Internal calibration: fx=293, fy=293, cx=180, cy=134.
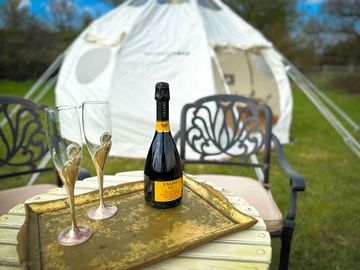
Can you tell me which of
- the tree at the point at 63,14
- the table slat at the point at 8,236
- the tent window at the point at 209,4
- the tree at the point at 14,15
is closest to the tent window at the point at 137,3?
the tent window at the point at 209,4

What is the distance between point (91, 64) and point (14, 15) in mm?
11025

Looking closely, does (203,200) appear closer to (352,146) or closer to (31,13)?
(352,146)

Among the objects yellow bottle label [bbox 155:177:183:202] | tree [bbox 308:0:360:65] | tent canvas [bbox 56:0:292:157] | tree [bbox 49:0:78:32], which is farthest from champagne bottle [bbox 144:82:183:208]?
tree [bbox 308:0:360:65]

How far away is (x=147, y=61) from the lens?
420 cm

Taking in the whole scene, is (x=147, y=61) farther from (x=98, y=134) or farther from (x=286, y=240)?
(x=98, y=134)

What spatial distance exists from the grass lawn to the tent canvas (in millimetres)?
647

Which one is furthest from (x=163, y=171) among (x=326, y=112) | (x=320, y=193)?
(x=326, y=112)

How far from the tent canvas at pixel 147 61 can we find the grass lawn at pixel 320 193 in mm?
647

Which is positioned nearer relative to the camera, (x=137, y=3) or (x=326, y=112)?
(x=326, y=112)

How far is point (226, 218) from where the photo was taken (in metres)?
1.00

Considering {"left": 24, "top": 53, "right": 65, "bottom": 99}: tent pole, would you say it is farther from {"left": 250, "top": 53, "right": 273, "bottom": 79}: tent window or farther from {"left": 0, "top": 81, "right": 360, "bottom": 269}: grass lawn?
{"left": 250, "top": 53, "right": 273, "bottom": 79}: tent window

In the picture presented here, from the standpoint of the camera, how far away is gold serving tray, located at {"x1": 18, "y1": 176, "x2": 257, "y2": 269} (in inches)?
31.0

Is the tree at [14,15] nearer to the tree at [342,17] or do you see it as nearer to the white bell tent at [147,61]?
the white bell tent at [147,61]

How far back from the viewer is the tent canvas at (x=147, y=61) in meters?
4.12
